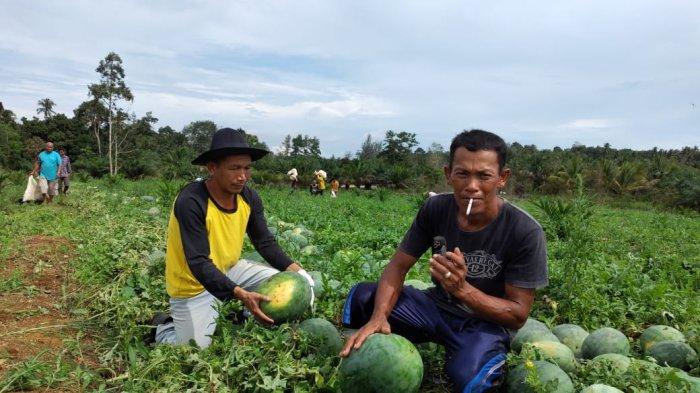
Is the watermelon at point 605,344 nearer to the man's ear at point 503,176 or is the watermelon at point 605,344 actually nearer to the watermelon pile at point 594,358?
the watermelon pile at point 594,358

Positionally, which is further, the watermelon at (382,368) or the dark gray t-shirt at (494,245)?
the dark gray t-shirt at (494,245)

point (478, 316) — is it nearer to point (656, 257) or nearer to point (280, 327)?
point (280, 327)

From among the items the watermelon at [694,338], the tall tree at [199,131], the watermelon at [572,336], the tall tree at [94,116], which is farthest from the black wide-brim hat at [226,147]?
the tall tree at [199,131]

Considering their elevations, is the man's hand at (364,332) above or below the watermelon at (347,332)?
above

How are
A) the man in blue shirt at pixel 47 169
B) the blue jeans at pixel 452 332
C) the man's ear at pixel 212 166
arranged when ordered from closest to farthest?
the blue jeans at pixel 452 332 → the man's ear at pixel 212 166 → the man in blue shirt at pixel 47 169

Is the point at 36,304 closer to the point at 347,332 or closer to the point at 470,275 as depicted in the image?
the point at 347,332

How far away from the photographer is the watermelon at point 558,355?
3.21 metres

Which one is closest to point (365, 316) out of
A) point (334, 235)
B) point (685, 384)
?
point (685, 384)

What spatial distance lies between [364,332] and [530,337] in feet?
4.09

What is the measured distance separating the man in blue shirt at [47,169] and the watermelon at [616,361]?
12.8 m

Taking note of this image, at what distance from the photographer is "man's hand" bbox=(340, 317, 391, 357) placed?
9.48 ft

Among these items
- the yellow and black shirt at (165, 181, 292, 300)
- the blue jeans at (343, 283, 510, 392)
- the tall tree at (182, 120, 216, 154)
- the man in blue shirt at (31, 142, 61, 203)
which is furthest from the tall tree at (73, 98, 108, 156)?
the blue jeans at (343, 283, 510, 392)

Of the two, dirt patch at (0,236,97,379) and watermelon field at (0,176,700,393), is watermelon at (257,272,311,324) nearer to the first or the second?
watermelon field at (0,176,700,393)

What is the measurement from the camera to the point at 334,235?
8234 millimetres
